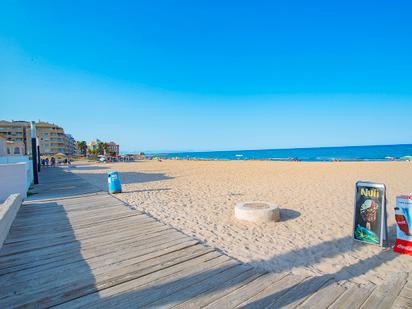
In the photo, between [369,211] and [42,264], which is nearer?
[42,264]

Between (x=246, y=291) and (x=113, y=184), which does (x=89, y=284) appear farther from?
(x=113, y=184)

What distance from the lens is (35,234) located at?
166 inches

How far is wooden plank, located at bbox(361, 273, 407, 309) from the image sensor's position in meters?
2.21

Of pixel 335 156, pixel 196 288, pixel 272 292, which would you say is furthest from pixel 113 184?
pixel 335 156

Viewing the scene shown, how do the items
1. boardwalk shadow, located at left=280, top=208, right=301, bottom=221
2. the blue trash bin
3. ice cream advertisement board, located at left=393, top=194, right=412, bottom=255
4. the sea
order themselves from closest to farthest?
ice cream advertisement board, located at left=393, top=194, right=412, bottom=255, boardwalk shadow, located at left=280, top=208, right=301, bottom=221, the blue trash bin, the sea

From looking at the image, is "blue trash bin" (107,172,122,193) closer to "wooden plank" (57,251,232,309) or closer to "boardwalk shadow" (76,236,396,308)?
"wooden plank" (57,251,232,309)

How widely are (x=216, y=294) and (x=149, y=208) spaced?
472 centimetres

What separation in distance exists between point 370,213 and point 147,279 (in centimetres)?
392

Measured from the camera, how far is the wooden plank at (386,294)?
7.25ft

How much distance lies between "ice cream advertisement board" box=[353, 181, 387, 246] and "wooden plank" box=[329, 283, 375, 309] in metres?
1.87

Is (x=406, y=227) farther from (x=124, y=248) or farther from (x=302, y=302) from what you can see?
(x=124, y=248)

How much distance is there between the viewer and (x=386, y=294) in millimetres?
2320

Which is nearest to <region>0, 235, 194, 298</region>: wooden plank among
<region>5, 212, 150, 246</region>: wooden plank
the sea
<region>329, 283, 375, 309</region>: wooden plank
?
<region>5, 212, 150, 246</region>: wooden plank

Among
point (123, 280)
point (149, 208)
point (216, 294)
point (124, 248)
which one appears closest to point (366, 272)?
point (216, 294)
